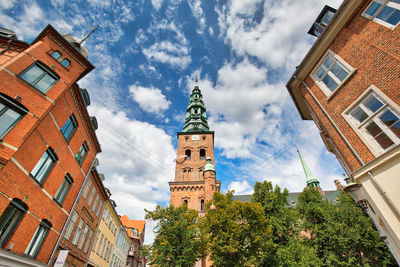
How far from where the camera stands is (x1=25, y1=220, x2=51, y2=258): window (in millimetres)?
9797

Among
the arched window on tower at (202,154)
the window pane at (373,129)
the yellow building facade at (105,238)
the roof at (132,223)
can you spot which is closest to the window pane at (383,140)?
the window pane at (373,129)

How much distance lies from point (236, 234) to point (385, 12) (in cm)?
1609

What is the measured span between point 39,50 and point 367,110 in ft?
49.0

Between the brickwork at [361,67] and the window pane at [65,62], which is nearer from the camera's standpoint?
the brickwork at [361,67]

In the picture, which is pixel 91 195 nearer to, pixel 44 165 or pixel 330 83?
pixel 44 165

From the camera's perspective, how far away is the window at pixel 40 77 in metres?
9.39

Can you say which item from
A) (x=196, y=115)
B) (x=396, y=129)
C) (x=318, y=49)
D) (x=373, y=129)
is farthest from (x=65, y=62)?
(x=196, y=115)

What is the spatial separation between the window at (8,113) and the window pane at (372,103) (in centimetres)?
1348

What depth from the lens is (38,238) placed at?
1038 cm

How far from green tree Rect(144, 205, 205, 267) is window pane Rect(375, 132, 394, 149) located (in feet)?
55.0

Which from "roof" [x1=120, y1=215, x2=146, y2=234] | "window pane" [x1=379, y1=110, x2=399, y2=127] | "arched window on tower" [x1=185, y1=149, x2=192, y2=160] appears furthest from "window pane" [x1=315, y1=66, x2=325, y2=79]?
"roof" [x1=120, y1=215, x2=146, y2=234]

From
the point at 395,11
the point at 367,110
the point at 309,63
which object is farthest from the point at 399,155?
the point at 309,63

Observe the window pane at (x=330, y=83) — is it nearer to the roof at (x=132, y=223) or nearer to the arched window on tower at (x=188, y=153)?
the arched window on tower at (x=188, y=153)

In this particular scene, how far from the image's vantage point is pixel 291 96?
37.9ft
